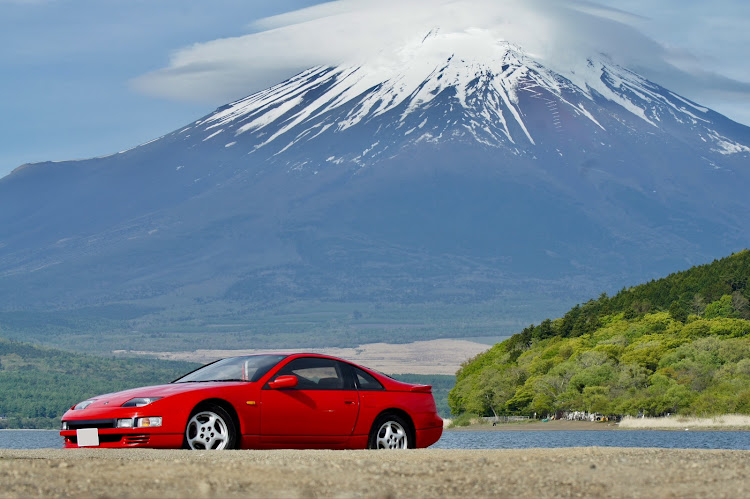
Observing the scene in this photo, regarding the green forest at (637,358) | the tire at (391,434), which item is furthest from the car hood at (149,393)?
the green forest at (637,358)

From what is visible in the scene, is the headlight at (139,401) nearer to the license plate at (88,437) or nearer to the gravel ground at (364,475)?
the license plate at (88,437)

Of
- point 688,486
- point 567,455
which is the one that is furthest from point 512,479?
point 567,455

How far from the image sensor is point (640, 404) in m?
106

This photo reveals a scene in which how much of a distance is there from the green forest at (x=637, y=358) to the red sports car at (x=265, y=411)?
266 ft

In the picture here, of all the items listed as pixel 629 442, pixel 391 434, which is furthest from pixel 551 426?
pixel 391 434

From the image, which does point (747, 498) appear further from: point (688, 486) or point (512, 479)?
point (512, 479)

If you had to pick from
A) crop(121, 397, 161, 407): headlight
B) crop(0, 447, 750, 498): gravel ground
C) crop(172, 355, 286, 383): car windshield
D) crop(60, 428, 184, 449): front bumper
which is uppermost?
crop(172, 355, 286, 383): car windshield

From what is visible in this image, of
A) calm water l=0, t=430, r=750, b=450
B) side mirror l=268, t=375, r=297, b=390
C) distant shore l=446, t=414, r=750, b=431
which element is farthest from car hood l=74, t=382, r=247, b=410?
distant shore l=446, t=414, r=750, b=431

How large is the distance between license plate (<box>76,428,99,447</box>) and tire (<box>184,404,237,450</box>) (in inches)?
55.5

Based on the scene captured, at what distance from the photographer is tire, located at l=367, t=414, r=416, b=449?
2056 centimetres

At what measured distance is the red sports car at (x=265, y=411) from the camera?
18766mm

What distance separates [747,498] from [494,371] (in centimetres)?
12474

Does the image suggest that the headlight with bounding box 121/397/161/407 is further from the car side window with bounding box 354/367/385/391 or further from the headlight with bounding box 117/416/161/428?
the car side window with bounding box 354/367/385/391

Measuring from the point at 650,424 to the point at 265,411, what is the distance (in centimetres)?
8543
